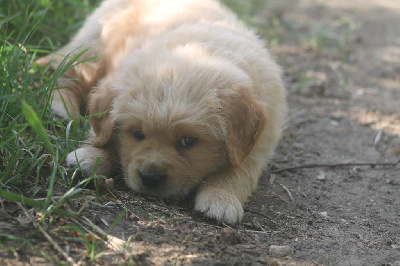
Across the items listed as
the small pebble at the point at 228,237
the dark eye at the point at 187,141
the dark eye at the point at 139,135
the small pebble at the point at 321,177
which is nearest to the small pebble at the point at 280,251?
the small pebble at the point at 228,237

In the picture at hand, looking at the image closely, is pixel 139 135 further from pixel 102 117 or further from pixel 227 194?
pixel 227 194

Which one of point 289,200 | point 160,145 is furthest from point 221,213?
point 289,200

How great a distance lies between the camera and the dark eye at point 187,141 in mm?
3232

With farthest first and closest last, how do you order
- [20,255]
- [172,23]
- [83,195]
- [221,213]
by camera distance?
1. [172,23]
2. [221,213]
3. [83,195]
4. [20,255]

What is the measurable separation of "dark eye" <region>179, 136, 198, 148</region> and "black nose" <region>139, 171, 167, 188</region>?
9.9 inches

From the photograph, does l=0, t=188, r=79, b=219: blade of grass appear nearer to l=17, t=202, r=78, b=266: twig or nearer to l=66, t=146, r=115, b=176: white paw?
l=17, t=202, r=78, b=266: twig

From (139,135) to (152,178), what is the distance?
14.3 inches

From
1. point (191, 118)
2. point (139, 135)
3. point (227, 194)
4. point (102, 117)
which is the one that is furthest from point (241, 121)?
point (102, 117)

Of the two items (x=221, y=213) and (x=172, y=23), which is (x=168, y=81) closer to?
(x=221, y=213)

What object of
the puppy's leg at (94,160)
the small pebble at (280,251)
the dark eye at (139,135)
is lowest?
the small pebble at (280,251)

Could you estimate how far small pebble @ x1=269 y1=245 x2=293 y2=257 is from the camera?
9.25ft

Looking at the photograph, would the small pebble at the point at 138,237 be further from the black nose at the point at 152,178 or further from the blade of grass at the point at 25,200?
the black nose at the point at 152,178

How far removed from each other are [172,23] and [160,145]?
4.68 ft

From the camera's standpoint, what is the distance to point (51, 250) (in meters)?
2.37
